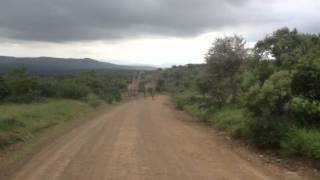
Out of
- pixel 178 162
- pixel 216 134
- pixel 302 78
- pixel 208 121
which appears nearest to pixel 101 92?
pixel 208 121

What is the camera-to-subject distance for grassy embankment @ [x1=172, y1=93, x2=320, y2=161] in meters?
14.3

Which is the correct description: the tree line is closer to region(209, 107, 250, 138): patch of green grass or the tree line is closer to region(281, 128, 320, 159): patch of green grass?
region(209, 107, 250, 138): patch of green grass

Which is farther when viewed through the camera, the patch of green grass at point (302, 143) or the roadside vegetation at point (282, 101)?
the roadside vegetation at point (282, 101)

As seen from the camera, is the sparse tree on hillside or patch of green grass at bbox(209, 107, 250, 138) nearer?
patch of green grass at bbox(209, 107, 250, 138)

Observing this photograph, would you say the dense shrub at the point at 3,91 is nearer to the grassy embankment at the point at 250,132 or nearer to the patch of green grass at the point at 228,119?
the patch of green grass at the point at 228,119

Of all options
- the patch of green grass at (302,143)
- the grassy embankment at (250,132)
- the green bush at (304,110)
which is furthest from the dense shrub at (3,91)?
the patch of green grass at (302,143)

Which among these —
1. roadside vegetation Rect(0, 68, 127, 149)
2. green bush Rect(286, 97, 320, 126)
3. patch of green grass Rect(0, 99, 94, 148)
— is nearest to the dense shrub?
roadside vegetation Rect(0, 68, 127, 149)

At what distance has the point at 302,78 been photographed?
59.1ft

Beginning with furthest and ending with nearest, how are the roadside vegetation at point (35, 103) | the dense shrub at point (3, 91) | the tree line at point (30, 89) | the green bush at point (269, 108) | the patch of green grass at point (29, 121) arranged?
the dense shrub at point (3, 91)
the tree line at point (30, 89)
the roadside vegetation at point (35, 103)
the patch of green grass at point (29, 121)
the green bush at point (269, 108)

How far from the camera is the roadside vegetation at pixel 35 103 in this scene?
21533 millimetres

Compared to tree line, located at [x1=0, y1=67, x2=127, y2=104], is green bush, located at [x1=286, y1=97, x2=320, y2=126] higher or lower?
higher

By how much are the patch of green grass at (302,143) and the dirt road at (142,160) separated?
124 cm

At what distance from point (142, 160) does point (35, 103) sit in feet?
80.4

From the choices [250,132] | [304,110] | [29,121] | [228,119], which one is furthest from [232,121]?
[29,121]
